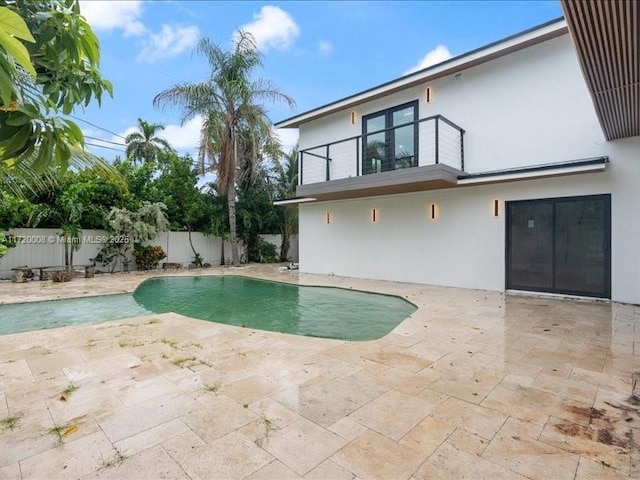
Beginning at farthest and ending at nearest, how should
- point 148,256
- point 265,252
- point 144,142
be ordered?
1. point 144,142
2. point 265,252
3. point 148,256

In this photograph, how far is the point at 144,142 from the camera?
27.0m

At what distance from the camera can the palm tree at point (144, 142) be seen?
26656 mm

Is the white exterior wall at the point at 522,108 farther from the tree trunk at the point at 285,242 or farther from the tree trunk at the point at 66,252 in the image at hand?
the tree trunk at the point at 66,252

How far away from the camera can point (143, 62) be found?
17078mm

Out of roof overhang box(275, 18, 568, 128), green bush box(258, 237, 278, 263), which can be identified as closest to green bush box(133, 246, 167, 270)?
green bush box(258, 237, 278, 263)

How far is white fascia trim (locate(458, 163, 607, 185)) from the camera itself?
7414 millimetres

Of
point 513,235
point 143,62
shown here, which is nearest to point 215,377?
point 513,235

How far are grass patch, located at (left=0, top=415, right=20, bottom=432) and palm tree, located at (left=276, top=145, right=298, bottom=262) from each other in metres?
16.0

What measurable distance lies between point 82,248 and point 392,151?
11.8m

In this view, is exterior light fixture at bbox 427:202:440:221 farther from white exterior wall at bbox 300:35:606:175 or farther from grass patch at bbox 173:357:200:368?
grass patch at bbox 173:357:200:368

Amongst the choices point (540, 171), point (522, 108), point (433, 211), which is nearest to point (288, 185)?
point (433, 211)

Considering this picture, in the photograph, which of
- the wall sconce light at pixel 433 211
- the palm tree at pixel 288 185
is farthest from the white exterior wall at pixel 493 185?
the palm tree at pixel 288 185

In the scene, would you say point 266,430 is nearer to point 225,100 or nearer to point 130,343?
point 130,343

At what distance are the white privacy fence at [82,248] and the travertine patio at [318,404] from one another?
353 inches
